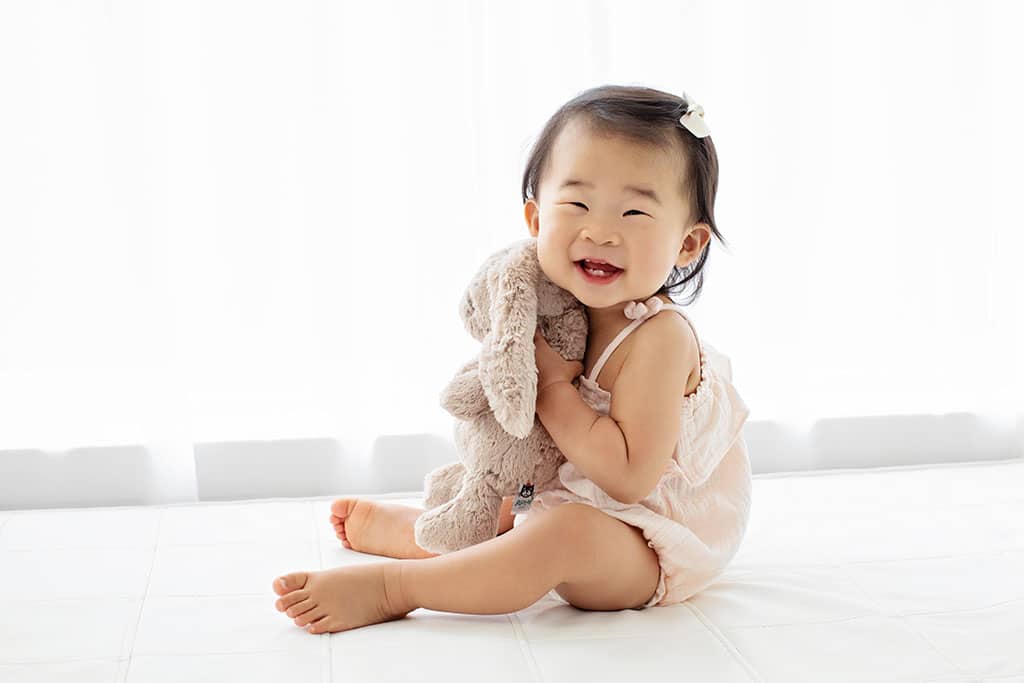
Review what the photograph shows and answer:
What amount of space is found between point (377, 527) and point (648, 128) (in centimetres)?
61

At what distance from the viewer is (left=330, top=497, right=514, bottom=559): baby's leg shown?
57.7 inches

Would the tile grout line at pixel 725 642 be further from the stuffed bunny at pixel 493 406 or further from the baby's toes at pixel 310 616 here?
the baby's toes at pixel 310 616

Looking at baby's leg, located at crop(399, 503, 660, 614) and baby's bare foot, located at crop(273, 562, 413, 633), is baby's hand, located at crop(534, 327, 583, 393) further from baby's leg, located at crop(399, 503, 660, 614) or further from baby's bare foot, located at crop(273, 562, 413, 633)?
baby's bare foot, located at crop(273, 562, 413, 633)

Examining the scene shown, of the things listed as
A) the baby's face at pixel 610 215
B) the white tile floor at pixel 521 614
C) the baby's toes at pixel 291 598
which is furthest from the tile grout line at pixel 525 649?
the baby's face at pixel 610 215

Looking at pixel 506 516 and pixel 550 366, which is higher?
pixel 550 366

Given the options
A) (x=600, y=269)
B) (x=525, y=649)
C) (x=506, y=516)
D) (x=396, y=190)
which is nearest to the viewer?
(x=525, y=649)

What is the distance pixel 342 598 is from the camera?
1.21m

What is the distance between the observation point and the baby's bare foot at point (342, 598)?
3.92 ft

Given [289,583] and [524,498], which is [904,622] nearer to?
[524,498]

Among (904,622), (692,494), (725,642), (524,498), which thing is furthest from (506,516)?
(904,622)

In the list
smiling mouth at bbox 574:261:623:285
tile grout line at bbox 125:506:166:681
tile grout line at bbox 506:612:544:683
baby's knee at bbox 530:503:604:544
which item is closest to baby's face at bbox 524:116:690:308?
smiling mouth at bbox 574:261:623:285

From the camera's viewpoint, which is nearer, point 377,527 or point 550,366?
point 550,366

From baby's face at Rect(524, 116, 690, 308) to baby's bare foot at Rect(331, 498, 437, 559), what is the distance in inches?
16.0

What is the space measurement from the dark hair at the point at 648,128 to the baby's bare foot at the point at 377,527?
0.45 m
